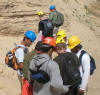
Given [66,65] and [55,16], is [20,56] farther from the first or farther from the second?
[55,16]

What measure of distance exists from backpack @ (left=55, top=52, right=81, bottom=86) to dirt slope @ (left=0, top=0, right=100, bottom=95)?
299 cm

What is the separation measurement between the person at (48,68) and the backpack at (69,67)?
10.2 inches

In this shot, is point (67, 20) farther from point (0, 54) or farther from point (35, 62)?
point (35, 62)

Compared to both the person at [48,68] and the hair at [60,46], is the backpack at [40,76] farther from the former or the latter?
the hair at [60,46]

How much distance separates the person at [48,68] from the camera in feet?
10.9

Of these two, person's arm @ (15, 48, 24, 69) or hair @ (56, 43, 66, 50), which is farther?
person's arm @ (15, 48, 24, 69)

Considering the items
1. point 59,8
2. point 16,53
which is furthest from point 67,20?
point 16,53

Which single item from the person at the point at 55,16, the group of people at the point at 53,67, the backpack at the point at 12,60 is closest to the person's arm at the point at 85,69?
the group of people at the point at 53,67

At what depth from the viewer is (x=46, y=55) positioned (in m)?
3.50

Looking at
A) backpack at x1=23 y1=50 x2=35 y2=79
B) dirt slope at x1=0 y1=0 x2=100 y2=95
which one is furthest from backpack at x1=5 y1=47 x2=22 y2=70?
dirt slope at x1=0 y1=0 x2=100 y2=95

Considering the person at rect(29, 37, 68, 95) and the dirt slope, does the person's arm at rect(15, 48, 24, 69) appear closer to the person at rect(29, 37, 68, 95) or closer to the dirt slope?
the person at rect(29, 37, 68, 95)

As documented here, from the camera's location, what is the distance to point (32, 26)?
10.1 m

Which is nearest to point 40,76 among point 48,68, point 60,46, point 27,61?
point 48,68

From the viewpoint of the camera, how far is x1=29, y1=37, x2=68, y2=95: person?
10.9 feet
